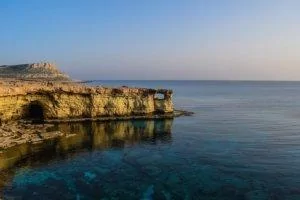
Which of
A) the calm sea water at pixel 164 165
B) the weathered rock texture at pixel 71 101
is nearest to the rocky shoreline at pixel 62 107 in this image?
the weathered rock texture at pixel 71 101

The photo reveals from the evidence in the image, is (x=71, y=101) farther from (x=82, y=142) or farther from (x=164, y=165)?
(x=164, y=165)

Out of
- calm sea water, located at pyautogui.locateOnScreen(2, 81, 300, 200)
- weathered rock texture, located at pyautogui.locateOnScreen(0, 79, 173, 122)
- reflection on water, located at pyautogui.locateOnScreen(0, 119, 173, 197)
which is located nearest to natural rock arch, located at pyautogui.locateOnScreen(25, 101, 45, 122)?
weathered rock texture, located at pyautogui.locateOnScreen(0, 79, 173, 122)

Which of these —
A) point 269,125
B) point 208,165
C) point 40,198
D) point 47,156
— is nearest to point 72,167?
point 47,156

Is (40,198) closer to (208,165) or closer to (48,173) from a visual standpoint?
(48,173)

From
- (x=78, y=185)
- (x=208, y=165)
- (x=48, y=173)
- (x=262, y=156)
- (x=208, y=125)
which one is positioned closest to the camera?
(x=78, y=185)

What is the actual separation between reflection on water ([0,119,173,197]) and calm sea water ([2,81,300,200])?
0.13 meters

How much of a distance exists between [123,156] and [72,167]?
7.11m

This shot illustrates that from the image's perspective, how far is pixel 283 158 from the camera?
141ft

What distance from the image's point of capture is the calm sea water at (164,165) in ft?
105

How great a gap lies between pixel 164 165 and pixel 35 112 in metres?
38.2

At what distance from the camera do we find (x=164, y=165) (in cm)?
4062

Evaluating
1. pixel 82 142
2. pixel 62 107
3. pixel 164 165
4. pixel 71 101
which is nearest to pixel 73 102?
pixel 71 101

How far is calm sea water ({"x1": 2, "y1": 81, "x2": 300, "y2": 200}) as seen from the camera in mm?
32094

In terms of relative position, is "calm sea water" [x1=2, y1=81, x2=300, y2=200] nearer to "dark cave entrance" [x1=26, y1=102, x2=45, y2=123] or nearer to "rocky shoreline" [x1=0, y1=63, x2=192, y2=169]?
"rocky shoreline" [x1=0, y1=63, x2=192, y2=169]
